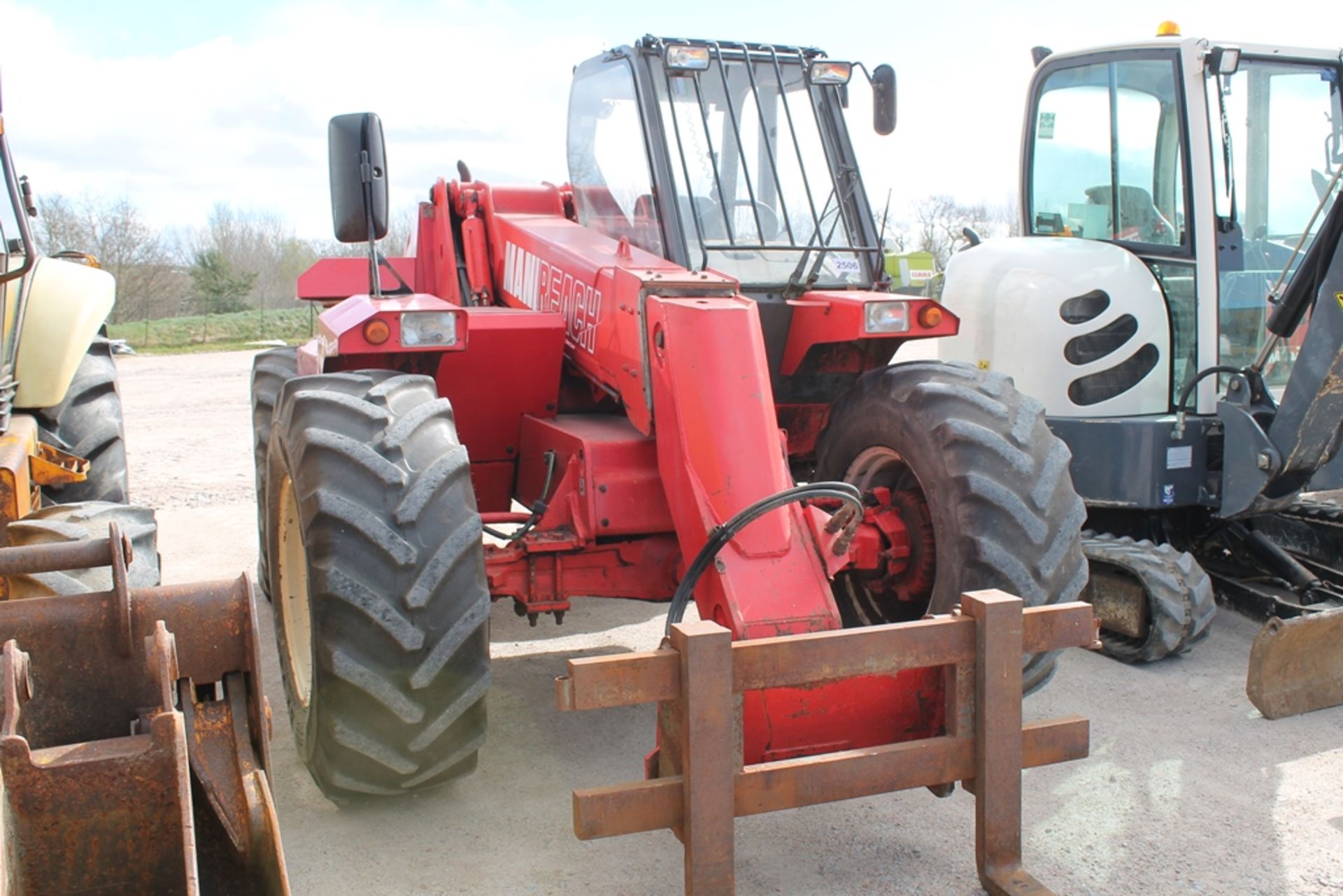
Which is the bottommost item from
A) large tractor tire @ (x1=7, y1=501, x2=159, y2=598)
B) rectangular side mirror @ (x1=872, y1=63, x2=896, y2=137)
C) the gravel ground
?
the gravel ground

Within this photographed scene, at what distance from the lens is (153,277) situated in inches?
1614

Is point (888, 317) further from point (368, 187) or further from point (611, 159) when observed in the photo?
point (368, 187)

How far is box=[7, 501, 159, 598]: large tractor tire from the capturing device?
2910 mm

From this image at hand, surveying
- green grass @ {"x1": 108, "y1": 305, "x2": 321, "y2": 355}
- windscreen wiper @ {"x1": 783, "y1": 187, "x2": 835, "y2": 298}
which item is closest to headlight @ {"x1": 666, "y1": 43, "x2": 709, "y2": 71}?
windscreen wiper @ {"x1": 783, "y1": 187, "x2": 835, "y2": 298}

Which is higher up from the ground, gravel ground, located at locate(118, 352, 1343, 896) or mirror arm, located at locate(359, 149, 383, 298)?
mirror arm, located at locate(359, 149, 383, 298)

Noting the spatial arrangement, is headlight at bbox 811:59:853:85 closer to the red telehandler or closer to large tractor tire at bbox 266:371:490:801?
the red telehandler

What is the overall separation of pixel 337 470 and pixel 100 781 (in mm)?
1366

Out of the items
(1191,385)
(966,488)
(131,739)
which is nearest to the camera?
(131,739)

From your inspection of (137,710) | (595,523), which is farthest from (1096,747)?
(137,710)

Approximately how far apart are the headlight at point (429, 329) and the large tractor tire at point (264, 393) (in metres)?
1.52

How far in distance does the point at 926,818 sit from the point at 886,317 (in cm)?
168

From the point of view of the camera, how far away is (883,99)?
4.82 meters

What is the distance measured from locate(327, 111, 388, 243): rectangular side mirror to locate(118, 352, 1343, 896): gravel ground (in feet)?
6.16

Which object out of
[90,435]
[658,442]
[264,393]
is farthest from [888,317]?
[90,435]
